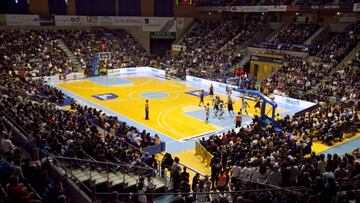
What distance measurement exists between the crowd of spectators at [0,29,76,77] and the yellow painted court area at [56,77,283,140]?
3463 millimetres

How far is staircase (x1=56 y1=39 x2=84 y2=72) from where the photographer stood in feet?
140

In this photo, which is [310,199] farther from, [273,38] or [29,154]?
[273,38]

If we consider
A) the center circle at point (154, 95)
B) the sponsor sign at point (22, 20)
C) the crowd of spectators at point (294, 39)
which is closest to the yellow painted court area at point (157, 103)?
the center circle at point (154, 95)

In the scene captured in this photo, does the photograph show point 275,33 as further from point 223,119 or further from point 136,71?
point 223,119

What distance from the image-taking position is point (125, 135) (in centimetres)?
1803

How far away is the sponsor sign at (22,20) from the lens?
4244cm

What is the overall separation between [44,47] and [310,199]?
40.3 meters

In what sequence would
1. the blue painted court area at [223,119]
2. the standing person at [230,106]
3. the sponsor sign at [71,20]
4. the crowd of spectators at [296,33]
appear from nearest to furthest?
the blue painted court area at [223,119] → the standing person at [230,106] → the crowd of spectators at [296,33] → the sponsor sign at [71,20]

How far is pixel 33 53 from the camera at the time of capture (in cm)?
4031

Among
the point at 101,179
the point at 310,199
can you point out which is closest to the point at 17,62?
the point at 101,179

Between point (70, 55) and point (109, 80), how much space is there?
7.83m

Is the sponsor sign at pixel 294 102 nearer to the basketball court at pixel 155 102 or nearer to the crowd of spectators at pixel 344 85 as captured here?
the crowd of spectators at pixel 344 85

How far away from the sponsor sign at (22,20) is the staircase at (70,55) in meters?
3.64

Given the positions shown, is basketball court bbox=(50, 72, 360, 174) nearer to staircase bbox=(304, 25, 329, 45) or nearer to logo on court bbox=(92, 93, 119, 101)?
logo on court bbox=(92, 93, 119, 101)
